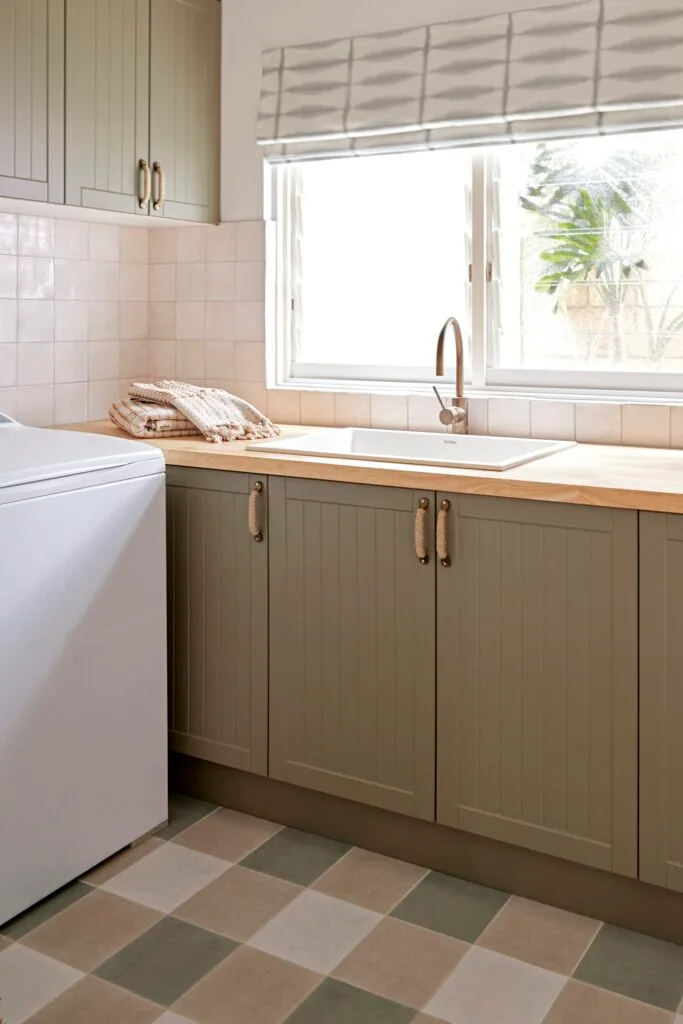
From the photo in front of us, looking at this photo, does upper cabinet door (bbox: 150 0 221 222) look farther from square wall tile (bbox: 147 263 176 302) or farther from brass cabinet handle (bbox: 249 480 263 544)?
brass cabinet handle (bbox: 249 480 263 544)

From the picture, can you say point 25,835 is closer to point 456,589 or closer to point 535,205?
point 456,589

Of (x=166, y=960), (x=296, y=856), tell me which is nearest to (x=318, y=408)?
(x=296, y=856)

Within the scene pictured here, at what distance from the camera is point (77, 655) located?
2297 millimetres

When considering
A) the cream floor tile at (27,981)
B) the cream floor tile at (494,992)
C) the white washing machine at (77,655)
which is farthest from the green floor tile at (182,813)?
the cream floor tile at (494,992)

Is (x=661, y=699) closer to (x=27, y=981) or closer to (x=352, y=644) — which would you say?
(x=352, y=644)

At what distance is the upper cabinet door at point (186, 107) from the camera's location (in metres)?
3.04

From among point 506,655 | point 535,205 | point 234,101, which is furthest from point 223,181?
point 506,655

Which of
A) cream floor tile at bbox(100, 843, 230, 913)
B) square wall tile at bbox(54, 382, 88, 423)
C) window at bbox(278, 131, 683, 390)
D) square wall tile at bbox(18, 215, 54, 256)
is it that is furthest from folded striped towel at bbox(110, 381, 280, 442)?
cream floor tile at bbox(100, 843, 230, 913)

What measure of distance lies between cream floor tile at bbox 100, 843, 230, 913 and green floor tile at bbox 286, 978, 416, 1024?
17.4 inches

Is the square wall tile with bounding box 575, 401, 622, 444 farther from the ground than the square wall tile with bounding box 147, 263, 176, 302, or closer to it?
closer to it

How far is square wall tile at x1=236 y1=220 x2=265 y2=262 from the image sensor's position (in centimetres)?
323

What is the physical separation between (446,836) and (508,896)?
0.19 meters

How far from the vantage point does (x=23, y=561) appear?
2.14 m

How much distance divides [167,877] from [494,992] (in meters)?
0.80
